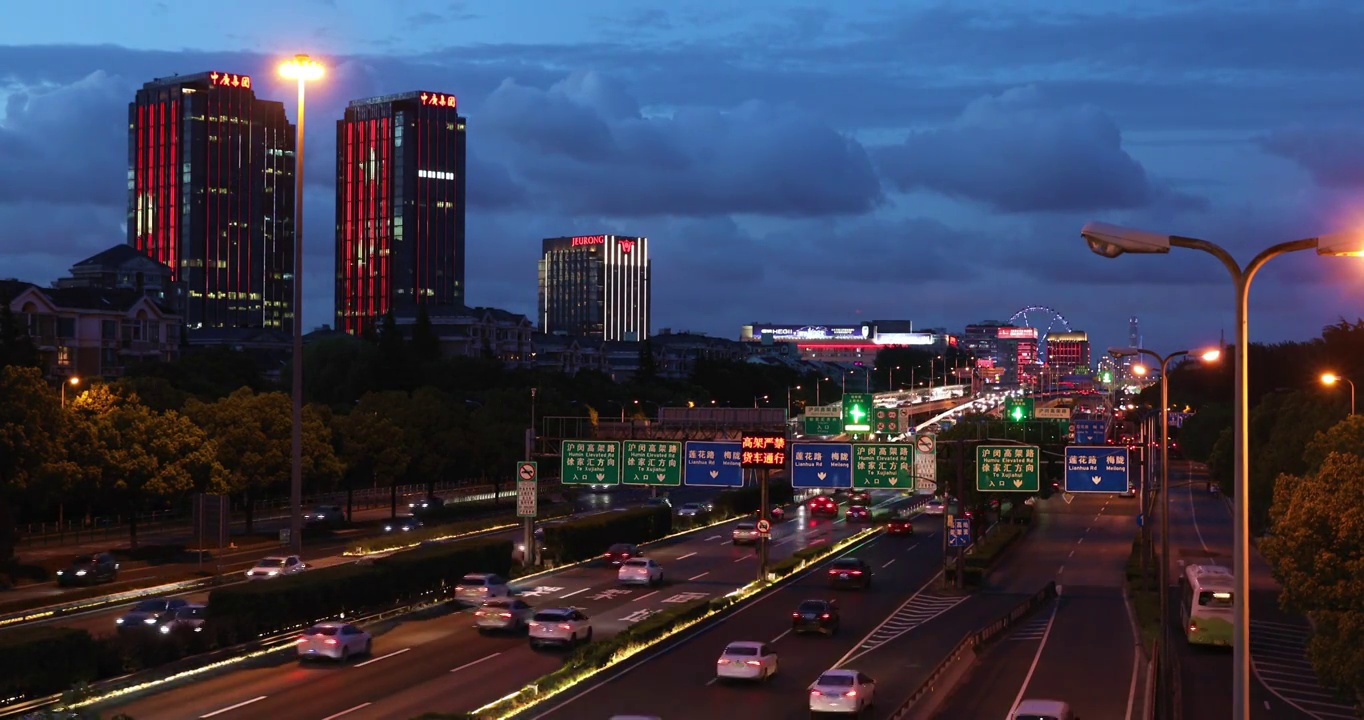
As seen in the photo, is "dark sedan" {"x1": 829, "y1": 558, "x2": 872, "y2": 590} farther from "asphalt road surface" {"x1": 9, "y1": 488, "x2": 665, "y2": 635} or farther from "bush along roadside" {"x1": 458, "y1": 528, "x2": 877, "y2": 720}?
"asphalt road surface" {"x1": 9, "y1": 488, "x2": 665, "y2": 635}

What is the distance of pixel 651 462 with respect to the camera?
57500 mm

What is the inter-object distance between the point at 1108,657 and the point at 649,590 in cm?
2058

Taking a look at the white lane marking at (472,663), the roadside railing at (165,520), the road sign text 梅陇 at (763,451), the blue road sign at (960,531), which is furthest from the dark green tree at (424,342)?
the white lane marking at (472,663)

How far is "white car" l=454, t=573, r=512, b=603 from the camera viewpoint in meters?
50.1

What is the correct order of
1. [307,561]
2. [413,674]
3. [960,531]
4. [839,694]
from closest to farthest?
1. [839,694]
2. [413,674]
3. [960,531]
4. [307,561]

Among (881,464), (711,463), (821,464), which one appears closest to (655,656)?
(711,463)

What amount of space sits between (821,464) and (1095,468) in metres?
11.0

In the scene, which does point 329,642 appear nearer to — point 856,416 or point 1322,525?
point 1322,525

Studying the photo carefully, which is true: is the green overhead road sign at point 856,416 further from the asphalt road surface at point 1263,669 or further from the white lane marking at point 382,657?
the white lane marking at point 382,657

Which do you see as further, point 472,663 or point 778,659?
point 778,659

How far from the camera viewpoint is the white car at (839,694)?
30969 millimetres

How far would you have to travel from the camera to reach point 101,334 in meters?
107

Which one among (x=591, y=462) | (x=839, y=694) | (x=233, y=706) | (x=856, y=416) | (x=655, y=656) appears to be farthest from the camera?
(x=856, y=416)

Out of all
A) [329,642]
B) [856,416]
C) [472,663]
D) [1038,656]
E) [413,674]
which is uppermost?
[856,416]
